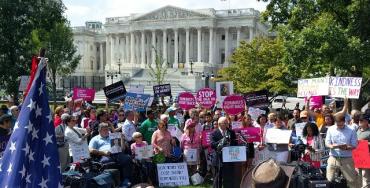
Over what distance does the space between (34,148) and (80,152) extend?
5.71m

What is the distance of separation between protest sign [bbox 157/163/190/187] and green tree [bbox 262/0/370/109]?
10.5 metres

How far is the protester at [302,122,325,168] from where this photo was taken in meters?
11.3

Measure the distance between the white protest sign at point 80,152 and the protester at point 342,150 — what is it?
4.63 metres

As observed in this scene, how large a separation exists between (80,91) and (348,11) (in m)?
10.8

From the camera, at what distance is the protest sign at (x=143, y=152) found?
1189 centimetres

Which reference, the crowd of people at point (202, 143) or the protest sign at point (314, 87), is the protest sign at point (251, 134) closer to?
the crowd of people at point (202, 143)

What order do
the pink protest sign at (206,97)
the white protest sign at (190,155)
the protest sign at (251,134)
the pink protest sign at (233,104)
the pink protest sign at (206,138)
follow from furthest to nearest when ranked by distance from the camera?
the pink protest sign at (206,97) → the pink protest sign at (233,104) → the white protest sign at (190,155) → the pink protest sign at (206,138) → the protest sign at (251,134)

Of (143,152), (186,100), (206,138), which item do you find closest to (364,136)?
(206,138)

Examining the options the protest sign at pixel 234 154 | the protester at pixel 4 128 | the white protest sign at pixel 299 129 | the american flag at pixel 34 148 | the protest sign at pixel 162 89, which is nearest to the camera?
the american flag at pixel 34 148

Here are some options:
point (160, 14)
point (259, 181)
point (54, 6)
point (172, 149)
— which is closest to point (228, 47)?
point (160, 14)

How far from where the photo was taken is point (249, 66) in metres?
47.3

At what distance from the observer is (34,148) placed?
16.0 feet

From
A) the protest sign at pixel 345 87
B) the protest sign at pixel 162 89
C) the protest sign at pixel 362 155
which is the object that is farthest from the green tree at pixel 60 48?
the protest sign at pixel 362 155

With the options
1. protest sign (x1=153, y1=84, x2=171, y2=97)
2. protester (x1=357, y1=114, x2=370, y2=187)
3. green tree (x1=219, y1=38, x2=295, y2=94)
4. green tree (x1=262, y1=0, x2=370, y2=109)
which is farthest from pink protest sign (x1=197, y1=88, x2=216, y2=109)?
green tree (x1=219, y1=38, x2=295, y2=94)
